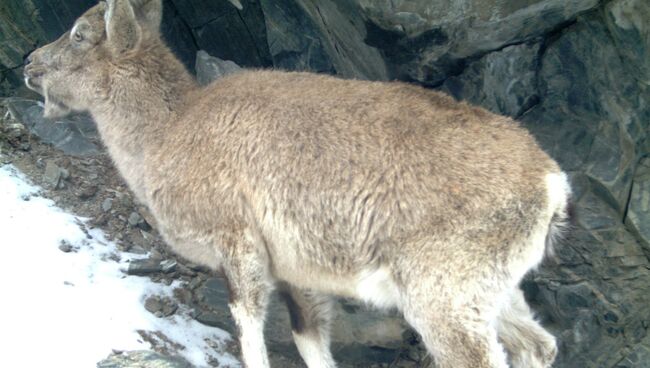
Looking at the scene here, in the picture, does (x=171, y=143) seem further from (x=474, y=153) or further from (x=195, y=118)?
(x=474, y=153)

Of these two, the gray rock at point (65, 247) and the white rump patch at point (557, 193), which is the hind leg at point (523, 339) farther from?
the gray rock at point (65, 247)

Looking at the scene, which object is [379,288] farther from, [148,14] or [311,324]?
[148,14]

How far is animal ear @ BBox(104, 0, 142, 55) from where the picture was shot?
29.9 feet


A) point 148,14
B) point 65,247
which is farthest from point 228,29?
point 65,247

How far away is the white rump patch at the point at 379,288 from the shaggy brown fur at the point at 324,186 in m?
0.01

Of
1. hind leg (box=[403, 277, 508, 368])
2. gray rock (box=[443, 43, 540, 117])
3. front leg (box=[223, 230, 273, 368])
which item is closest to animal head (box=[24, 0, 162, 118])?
front leg (box=[223, 230, 273, 368])

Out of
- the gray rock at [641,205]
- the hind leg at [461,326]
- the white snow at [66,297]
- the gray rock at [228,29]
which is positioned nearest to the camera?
the hind leg at [461,326]

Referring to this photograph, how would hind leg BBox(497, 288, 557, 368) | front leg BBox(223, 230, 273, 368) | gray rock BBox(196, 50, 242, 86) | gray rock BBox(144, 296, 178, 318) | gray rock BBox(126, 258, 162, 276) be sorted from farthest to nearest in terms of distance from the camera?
gray rock BBox(196, 50, 242, 86) → gray rock BBox(126, 258, 162, 276) → gray rock BBox(144, 296, 178, 318) → front leg BBox(223, 230, 273, 368) → hind leg BBox(497, 288, 557, 368)

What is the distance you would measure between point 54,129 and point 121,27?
11.2ft

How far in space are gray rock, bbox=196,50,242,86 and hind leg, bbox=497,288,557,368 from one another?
16.4 feet

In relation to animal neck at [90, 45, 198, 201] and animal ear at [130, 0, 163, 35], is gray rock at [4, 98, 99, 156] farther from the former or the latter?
animal ear at [130, 0, 163, 35]

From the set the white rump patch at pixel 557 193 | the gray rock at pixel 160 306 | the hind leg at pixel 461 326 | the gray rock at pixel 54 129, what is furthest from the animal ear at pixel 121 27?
the white rump patch at pixel 557 193

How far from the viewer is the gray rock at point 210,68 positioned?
11.3 meters

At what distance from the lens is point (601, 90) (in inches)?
340
